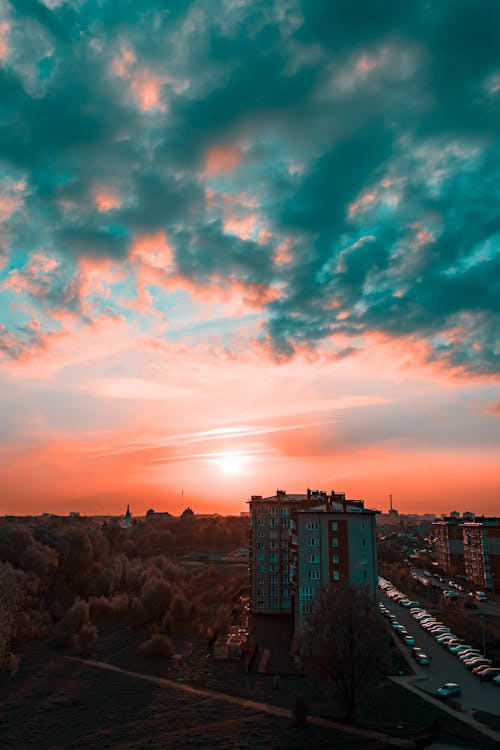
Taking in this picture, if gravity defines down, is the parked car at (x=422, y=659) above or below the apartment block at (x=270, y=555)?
below

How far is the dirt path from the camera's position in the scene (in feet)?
106

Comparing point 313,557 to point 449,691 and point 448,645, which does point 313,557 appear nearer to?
point 449,691

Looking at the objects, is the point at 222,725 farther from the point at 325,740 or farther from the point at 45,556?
the point at 45,556

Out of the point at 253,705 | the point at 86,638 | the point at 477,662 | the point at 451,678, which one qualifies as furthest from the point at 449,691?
the point at 86,638

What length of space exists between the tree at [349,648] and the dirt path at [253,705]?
1.62 m

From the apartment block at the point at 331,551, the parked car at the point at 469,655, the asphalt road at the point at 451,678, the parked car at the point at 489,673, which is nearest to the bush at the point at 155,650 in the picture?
the apartment block at the point at 331,551

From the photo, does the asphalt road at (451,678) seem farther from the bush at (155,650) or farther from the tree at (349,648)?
the bush at (155,650)

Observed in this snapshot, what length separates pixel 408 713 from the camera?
122 feet

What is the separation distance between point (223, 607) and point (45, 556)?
27124 millimetres

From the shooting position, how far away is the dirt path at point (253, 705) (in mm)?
32281

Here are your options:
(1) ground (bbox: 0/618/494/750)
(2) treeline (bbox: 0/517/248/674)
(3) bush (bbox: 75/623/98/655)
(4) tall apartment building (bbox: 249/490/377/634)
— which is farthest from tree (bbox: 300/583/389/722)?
(3) bush (bbox: 75/623/98/655)

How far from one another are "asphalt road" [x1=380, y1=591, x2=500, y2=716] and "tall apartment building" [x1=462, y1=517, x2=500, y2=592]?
37.2 meters

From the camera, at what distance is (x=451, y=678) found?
154 ft

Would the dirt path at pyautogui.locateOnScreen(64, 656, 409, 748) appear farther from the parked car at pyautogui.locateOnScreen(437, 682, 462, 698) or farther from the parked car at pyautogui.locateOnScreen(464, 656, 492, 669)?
the parked car at pyautogui.locateOnScreen(464, 656, 492, 669)
